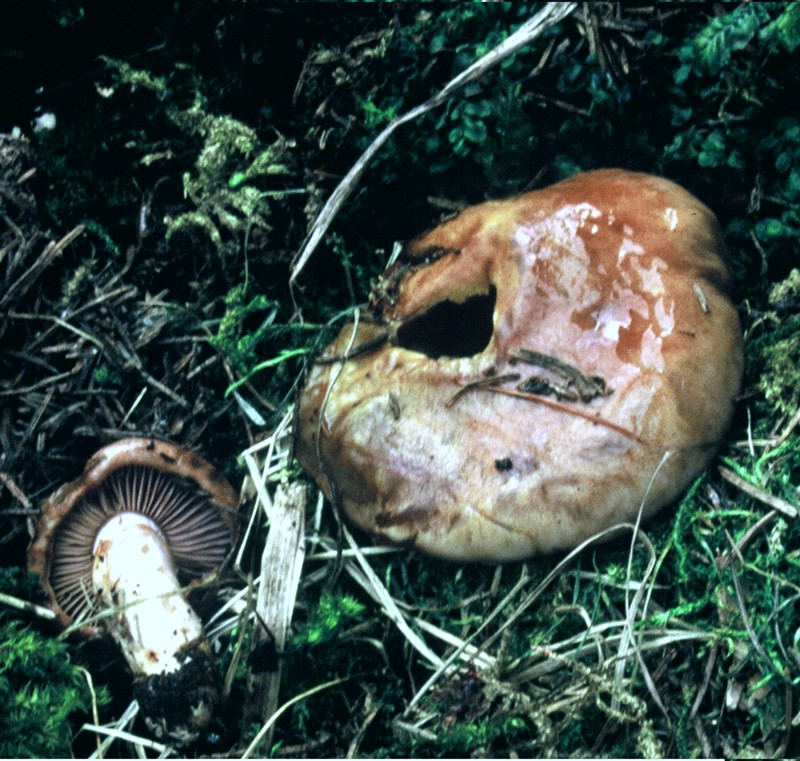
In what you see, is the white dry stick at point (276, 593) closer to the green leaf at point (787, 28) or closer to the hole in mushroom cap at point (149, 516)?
the hole in mushroom cap at point (149, 516)

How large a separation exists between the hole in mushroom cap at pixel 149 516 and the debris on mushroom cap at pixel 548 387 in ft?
1.20

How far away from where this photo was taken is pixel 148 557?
213 centimetres

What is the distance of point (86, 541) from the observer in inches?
87.4

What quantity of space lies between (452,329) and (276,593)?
2.71 ft

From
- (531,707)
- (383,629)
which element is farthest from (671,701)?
(383,629)

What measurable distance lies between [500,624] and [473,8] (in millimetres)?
1610

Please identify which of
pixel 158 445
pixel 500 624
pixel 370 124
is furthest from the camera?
pixel 370 124

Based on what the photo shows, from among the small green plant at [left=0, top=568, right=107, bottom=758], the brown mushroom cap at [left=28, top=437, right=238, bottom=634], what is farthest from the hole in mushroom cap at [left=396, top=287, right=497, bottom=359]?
the small green plant at [left=0, top=568, right=107, bottom=758]

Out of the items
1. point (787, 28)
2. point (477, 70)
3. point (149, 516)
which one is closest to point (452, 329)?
point (477, 70)

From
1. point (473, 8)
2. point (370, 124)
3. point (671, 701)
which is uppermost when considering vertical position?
point (473, 8)

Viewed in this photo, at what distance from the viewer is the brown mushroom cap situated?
2088mm

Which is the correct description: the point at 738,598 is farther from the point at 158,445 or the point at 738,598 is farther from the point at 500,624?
the point at 158,445

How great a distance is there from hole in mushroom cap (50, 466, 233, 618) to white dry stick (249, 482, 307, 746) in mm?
236

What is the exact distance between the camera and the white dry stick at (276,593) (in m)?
1.92
